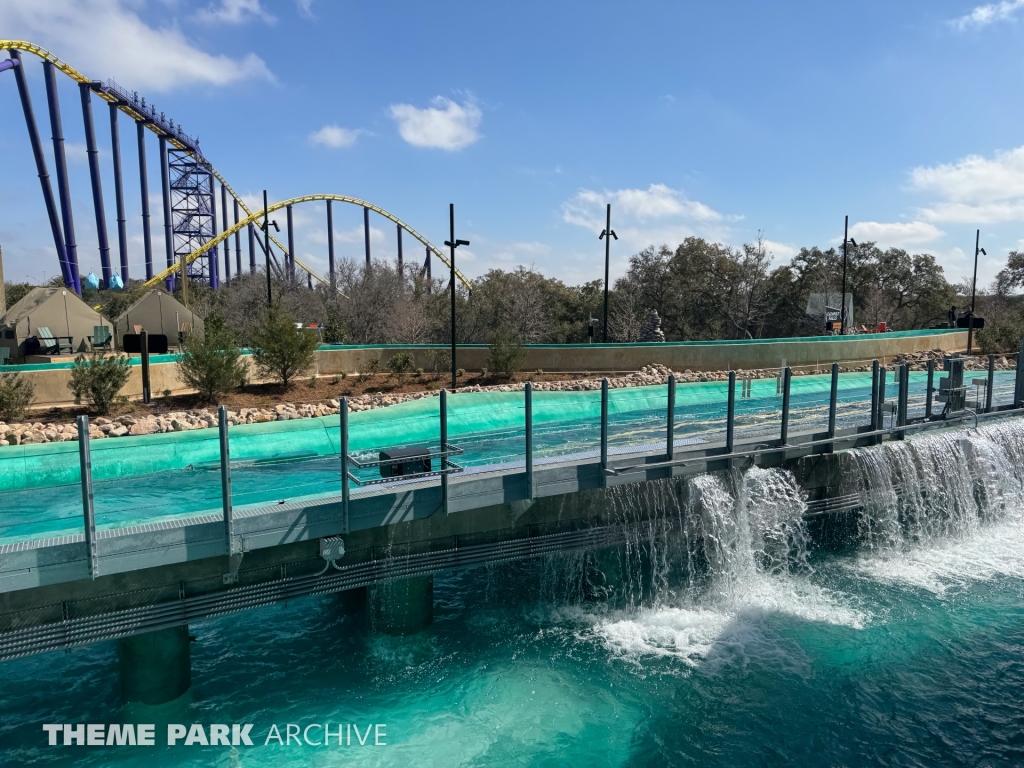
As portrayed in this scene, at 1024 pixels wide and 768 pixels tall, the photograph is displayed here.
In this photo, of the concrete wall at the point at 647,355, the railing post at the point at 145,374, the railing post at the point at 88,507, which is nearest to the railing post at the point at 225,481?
the railing post at the point at 88,507

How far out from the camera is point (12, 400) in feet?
53.7

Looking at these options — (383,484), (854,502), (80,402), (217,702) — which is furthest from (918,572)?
(80,402)

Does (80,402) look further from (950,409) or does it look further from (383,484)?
(950,409)

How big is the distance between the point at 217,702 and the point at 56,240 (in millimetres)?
Answer: 46191

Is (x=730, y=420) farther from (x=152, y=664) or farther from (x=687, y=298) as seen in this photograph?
(x=687, y=298)

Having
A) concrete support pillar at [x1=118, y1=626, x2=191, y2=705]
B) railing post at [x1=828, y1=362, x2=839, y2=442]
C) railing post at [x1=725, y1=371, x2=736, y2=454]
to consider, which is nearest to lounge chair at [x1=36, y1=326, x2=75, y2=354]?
concrete support pillar at [x1=118, y1=626, x2=191, y2=705]

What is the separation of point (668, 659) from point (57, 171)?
4851cm

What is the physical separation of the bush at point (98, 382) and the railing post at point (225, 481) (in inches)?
533

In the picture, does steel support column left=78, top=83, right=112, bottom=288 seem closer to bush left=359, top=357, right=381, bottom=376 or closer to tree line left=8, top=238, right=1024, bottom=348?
tree line left=8, top=238, right=1024, bottom=348

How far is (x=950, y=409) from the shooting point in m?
12.0

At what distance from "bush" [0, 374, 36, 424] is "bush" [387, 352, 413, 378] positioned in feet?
37.9

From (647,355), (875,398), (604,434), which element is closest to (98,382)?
(604,434)

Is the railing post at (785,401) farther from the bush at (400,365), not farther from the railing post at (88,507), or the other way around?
the bush at (400,365)

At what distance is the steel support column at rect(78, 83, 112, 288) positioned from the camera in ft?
148
